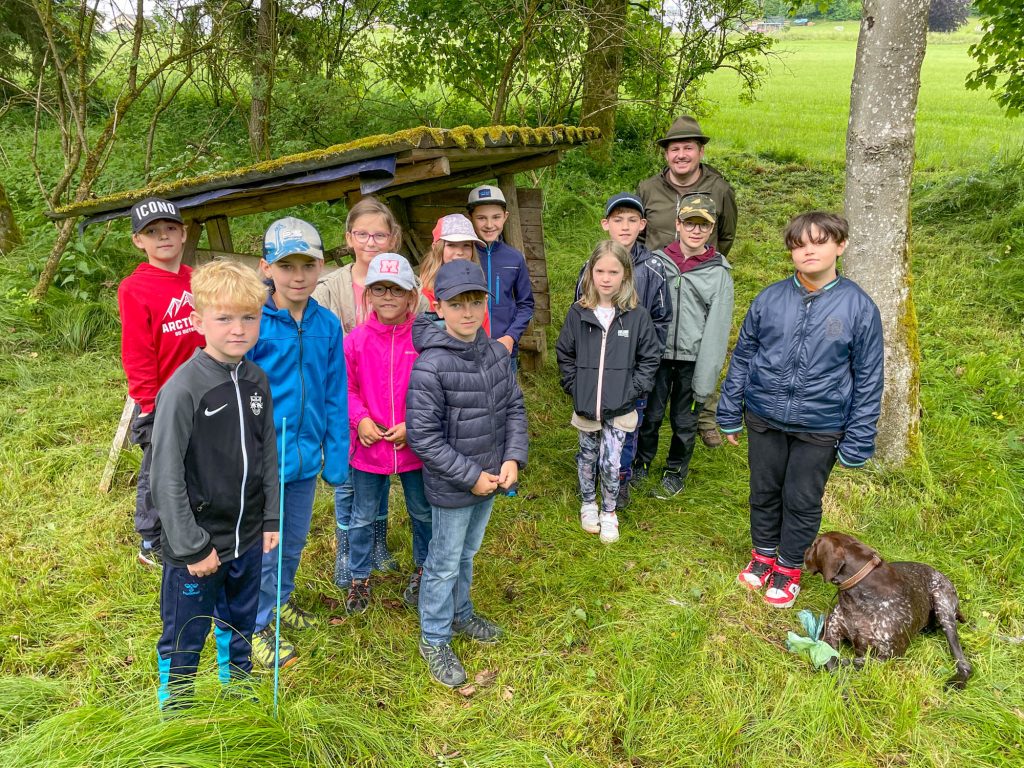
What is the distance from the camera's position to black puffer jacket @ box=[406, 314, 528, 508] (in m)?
2.85

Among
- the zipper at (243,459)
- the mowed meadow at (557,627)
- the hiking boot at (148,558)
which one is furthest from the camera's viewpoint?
the hiking boot at (148,558)

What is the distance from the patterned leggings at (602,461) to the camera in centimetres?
416

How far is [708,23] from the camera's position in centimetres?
1040

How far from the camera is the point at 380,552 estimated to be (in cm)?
386

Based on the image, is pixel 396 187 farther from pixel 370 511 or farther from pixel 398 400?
pixel 370 511

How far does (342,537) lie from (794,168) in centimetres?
1102

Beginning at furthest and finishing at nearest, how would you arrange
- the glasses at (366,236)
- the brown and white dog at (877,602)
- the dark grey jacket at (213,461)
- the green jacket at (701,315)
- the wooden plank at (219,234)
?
1. the wooden plank at (219,234)
2. the green jacket at (701,315)
3. the glasses at (366,236)
4. the brown and white dog at (877,602)
5. the dark grey jacket at (213,461)

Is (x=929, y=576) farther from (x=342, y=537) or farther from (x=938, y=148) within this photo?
(x=938, y=148)

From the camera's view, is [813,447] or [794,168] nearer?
[813,447]

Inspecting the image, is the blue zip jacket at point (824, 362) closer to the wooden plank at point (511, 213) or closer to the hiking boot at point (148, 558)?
the wooden plank at point (511, 213)

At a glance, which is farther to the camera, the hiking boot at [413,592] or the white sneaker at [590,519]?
the white sneaker at [590,519]

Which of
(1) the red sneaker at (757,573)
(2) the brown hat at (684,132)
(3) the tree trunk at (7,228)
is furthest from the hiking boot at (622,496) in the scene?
(3) the tree trunk at (7,228)

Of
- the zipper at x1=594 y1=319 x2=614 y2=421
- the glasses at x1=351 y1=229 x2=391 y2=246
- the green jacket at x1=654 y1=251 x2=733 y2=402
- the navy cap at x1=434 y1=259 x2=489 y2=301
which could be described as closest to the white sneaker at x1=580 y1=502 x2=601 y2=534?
the zipper at x1=594 y1=319 x2=614 y2=421

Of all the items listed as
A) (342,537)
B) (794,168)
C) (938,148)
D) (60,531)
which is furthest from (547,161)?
(938,148)
